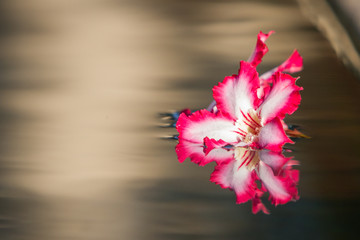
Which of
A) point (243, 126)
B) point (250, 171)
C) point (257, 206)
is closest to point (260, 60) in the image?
point (243, 126)

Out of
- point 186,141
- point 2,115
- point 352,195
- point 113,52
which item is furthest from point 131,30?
point 352,195

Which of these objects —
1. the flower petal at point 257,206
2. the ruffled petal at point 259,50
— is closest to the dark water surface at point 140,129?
the flower petal at point 257,206

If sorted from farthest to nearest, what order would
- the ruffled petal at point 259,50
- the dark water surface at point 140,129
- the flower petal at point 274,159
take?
the ruffled petal at point 259,50 < the flower petal at point 274,159 < the dark water surface at point 140,129

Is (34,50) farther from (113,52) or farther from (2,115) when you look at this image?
(2,115)

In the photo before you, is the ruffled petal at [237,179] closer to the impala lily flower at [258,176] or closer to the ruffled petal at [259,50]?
the impala lily flower at [258,176]

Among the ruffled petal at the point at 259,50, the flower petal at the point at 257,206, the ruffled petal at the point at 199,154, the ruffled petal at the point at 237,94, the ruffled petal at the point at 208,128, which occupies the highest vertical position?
the ruffled petal at the point at 259,50

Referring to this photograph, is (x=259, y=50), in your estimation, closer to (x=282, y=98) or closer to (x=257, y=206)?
(x=282, y=98)
